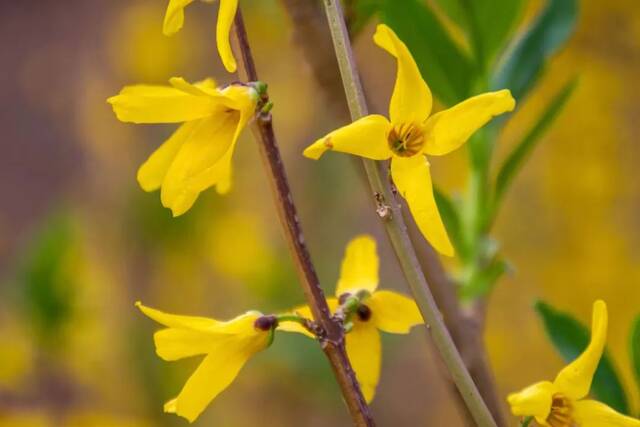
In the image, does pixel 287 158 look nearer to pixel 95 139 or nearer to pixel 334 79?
pixel 95 139

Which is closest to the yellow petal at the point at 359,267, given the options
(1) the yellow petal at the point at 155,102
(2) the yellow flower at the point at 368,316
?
(2) the yellow flower at the point at 368,316

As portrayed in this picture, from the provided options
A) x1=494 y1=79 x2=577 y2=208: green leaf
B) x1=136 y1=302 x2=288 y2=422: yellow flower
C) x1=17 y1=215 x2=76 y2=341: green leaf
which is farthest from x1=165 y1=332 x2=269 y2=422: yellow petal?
x1=17 y1=215 x2=76 y2=341: green leaf

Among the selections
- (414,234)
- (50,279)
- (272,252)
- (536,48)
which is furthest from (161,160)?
(272,252)

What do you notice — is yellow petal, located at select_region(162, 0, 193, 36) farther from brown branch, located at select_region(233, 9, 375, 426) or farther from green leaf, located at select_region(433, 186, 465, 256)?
green leaf, located at select_region(433, 186, 465, 256)

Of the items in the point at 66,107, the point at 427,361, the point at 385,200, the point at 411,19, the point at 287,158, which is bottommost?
the point at 427,361

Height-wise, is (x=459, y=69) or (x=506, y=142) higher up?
(x=506, y=142)

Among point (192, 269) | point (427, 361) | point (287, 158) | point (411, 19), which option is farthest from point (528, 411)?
point (427, 361)

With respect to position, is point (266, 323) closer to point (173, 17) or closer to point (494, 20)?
point (173, 17)
